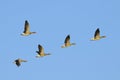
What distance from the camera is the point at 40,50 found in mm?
69875

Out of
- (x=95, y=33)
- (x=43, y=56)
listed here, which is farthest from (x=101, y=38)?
(x=43, y=56)

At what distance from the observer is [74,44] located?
73562 mm

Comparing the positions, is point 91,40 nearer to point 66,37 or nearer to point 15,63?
point 66,37

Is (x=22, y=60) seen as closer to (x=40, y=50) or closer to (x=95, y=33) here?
(x=40, y=50)

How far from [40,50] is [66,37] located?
3.09 meters

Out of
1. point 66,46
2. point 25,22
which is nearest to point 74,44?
point 66,46

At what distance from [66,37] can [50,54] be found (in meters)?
3.52

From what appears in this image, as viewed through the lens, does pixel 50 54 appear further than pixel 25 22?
Yes

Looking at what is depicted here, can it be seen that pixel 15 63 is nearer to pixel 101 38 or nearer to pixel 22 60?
pixel 22 60

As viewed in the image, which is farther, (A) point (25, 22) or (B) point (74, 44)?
(B) point (74, 44)

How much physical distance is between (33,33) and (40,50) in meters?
2.51

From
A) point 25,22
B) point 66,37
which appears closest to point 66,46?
point 66,37

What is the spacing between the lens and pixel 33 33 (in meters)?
Answer: 71.5

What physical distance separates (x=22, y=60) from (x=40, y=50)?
10.9 ft
